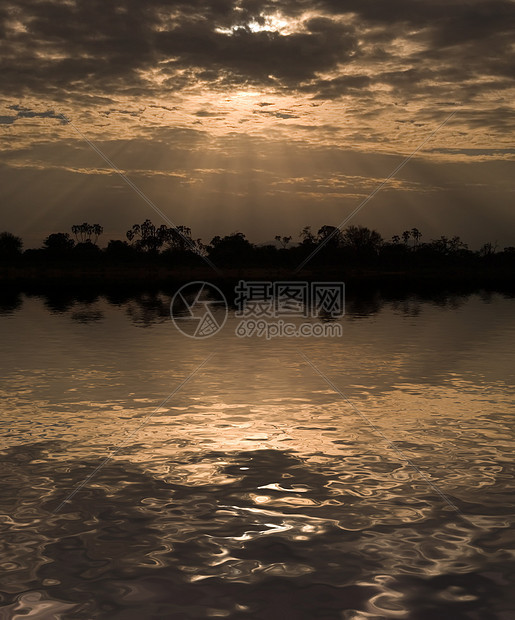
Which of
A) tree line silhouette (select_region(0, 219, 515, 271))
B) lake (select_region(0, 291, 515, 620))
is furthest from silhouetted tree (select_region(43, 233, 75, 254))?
lake (select_region(0, 291, 515, 620))

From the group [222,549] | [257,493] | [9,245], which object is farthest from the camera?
[9,245]

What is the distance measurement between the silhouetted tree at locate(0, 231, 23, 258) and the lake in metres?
140

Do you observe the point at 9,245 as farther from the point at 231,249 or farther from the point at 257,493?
the point at 257,493

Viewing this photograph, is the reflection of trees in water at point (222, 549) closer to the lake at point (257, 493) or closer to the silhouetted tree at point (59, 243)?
the lake at point (257, 493)

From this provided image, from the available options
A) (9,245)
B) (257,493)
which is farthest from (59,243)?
(257,493)

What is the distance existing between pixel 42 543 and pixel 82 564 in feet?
2.55

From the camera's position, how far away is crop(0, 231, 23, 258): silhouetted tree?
503 feet

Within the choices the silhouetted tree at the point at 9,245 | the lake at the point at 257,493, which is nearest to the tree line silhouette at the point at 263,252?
the silhouetted tree at the point at 9,245

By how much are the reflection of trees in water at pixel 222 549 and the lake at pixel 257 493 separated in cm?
3

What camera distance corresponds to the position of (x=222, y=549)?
7.91m

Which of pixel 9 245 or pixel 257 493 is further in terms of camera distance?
pixel 9 245

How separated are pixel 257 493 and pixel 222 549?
1931 mm

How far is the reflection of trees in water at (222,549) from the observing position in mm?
6770

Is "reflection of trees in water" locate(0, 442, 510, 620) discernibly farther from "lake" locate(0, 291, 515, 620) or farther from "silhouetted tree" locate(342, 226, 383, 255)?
"silhouetted tree" locate(342, 226, 383, 255)
